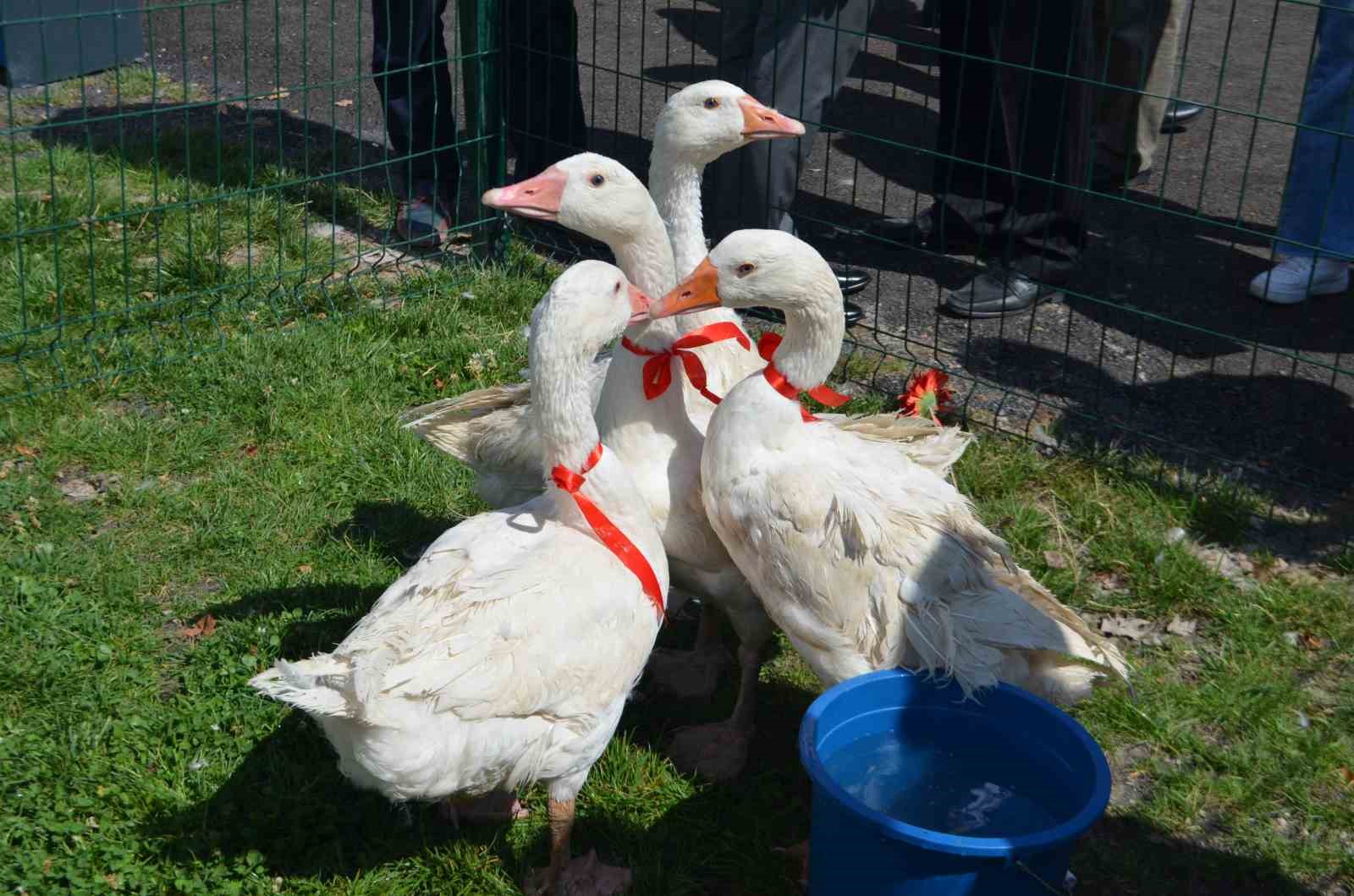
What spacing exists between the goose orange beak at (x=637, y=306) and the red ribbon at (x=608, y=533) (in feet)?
1.19

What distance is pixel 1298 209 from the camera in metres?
5.93

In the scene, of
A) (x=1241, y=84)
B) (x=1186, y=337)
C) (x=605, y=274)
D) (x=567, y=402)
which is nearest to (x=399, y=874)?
(x=567, y=402)

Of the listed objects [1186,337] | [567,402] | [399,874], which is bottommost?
[399,874]

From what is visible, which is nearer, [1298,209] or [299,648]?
[299,648]

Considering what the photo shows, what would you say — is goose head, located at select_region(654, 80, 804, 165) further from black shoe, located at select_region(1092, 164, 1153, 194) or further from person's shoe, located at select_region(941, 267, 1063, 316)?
black shoe, located at select_region(1092, 164, 1153, 194)

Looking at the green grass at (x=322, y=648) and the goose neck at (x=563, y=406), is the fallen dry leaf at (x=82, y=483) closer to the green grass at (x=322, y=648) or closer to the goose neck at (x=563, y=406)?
the green grass at (x=322, y=648)

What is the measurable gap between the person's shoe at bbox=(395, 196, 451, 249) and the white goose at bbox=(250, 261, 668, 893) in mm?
3270

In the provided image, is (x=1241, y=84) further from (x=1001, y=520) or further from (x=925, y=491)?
(x=925, y=491)

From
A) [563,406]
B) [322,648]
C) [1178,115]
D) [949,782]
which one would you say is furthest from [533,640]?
[1178,115]

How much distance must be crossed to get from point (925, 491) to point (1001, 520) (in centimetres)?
120

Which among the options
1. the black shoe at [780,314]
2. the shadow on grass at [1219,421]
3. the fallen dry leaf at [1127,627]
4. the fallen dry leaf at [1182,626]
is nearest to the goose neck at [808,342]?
the fallen dry leaf at [1127,627]

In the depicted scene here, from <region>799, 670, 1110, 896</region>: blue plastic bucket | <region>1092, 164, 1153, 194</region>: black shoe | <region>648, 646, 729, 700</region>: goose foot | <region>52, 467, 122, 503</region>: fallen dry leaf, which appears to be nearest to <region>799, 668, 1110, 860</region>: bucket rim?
<region>799, 670, 1110, 896</region>: blue plastic bucket

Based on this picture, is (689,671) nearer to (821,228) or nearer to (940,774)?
(940,774)

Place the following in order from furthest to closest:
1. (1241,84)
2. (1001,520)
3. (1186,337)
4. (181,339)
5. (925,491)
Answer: (1241,84), (1186,337), (181,339), (1001,520), (925,491)
